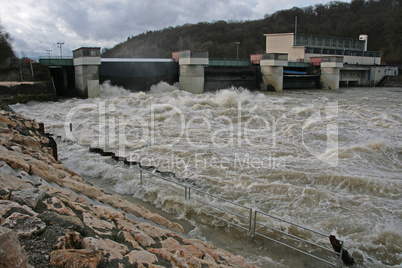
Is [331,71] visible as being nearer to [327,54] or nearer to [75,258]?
[327,54]

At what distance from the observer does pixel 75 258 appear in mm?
2887

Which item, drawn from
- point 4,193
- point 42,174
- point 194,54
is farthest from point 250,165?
point 194,54

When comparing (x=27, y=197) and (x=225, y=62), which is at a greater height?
(x=225, y=62)

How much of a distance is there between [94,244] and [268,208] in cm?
526

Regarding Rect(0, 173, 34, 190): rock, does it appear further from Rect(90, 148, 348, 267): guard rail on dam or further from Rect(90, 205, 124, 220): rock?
Rect(90, 148, 348, 267): guard rail on dam

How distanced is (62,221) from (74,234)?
12.8 inches

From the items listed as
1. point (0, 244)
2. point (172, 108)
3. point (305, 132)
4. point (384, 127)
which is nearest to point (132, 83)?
point (172, 108)

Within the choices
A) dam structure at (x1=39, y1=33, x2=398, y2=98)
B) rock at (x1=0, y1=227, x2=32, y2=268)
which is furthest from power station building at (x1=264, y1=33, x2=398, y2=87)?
rock at (x1=0, y1=227, x2=32, y2=268)

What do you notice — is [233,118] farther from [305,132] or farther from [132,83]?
[132,83]

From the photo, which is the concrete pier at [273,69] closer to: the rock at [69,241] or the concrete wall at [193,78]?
the concrete wall at [193,78]

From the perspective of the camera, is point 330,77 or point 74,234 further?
point 330,77

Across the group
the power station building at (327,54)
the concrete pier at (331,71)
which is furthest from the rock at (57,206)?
the power station building at (327,54)

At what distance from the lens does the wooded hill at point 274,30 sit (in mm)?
77875

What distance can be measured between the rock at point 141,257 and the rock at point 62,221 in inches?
23.6
